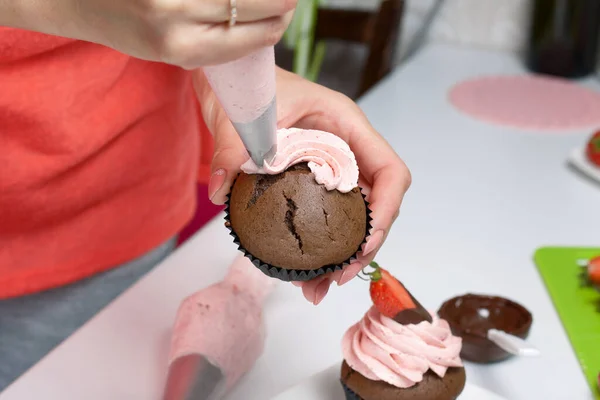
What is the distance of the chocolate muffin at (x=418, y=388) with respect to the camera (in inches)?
37.2

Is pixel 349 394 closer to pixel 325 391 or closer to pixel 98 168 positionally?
pixel 325 391

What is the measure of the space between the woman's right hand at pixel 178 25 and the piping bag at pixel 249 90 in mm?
42

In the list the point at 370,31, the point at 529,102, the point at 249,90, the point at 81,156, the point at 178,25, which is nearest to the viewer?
the point at 178,25

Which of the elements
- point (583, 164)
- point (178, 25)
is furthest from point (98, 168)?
point (583, 164)

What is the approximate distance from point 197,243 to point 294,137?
599 millimetres

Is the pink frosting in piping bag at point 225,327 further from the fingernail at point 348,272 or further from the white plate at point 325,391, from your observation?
the fingernail at point 348,272

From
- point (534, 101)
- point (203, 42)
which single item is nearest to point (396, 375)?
point (203, 42)

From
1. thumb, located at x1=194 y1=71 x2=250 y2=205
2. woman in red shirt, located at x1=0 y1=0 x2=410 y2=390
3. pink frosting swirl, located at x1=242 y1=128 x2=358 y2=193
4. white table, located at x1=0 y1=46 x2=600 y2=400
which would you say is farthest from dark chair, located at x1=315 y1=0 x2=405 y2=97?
pink frosting swirl, located at x1=242 y1=128 x2=358 y2=193

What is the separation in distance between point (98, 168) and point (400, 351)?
0.67m

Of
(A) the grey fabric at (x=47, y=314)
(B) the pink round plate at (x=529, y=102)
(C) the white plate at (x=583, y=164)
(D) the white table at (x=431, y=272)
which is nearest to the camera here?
(D) the white table at (x=431, y=272)

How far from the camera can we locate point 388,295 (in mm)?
957

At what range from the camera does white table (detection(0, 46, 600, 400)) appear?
1.09m

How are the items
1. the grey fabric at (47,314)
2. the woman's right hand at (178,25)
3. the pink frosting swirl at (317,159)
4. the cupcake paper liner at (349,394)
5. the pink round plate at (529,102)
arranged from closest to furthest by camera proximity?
the woman's right hand at (178,25)
the pink frosting swirl at (317,159)
the cupcake paper liner at (349,394)
the grey fabric at (47,314)
the pink round plate at (529,102)

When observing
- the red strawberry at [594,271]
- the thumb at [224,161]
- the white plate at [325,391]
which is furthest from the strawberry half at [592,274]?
the thumb at [224,161]
